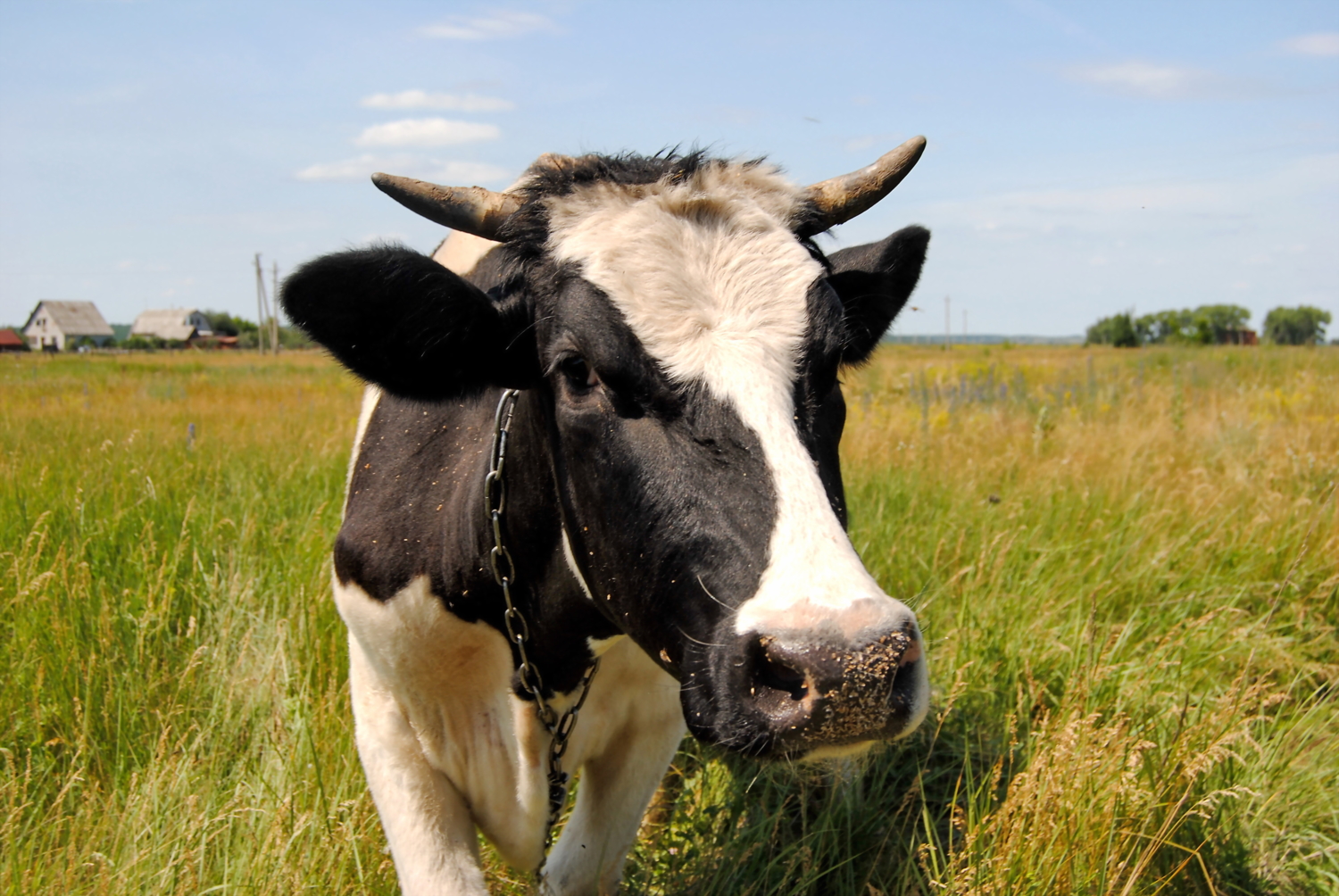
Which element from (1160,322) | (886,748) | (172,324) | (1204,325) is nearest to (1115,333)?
(1160,322)

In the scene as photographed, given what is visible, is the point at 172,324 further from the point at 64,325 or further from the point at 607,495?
the point at 607,495

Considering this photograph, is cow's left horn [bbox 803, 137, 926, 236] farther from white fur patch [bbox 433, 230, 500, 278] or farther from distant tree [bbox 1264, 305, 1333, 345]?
distant tree [bbox 1264, 305, 1333, 345]

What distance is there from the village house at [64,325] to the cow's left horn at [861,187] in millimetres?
97726

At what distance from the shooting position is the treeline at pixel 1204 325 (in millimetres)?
48312

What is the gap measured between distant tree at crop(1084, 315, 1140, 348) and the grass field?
167 feet

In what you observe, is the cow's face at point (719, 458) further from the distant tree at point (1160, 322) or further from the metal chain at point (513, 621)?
the distant tree at point (1160, 322)

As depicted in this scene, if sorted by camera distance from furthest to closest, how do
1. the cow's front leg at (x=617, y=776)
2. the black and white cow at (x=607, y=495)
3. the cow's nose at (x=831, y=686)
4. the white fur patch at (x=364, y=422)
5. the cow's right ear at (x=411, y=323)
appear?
the white fur patch at (x=364, y=422) → the cow's front leg at (x=617, y=776) → the cow's right ear at (x=411, y=323) → the black and white cow at (x=607, y=495) → the cow's nose at (x=831, y=686)

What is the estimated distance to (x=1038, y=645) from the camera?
12.8 ft

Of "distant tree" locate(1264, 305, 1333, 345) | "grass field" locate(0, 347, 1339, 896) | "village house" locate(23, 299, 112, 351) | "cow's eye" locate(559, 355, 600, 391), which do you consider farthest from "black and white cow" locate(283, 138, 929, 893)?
"village house" locate(23, 299, 112, 351)

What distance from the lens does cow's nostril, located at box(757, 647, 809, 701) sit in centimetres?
153

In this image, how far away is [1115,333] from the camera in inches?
2459

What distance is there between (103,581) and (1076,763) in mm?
3532

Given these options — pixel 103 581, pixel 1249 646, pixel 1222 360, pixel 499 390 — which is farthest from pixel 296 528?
pixel 1222 360

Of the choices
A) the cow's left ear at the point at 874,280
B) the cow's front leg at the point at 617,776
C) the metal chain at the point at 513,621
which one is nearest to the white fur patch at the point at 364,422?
the metal chain at the point at 513,621
